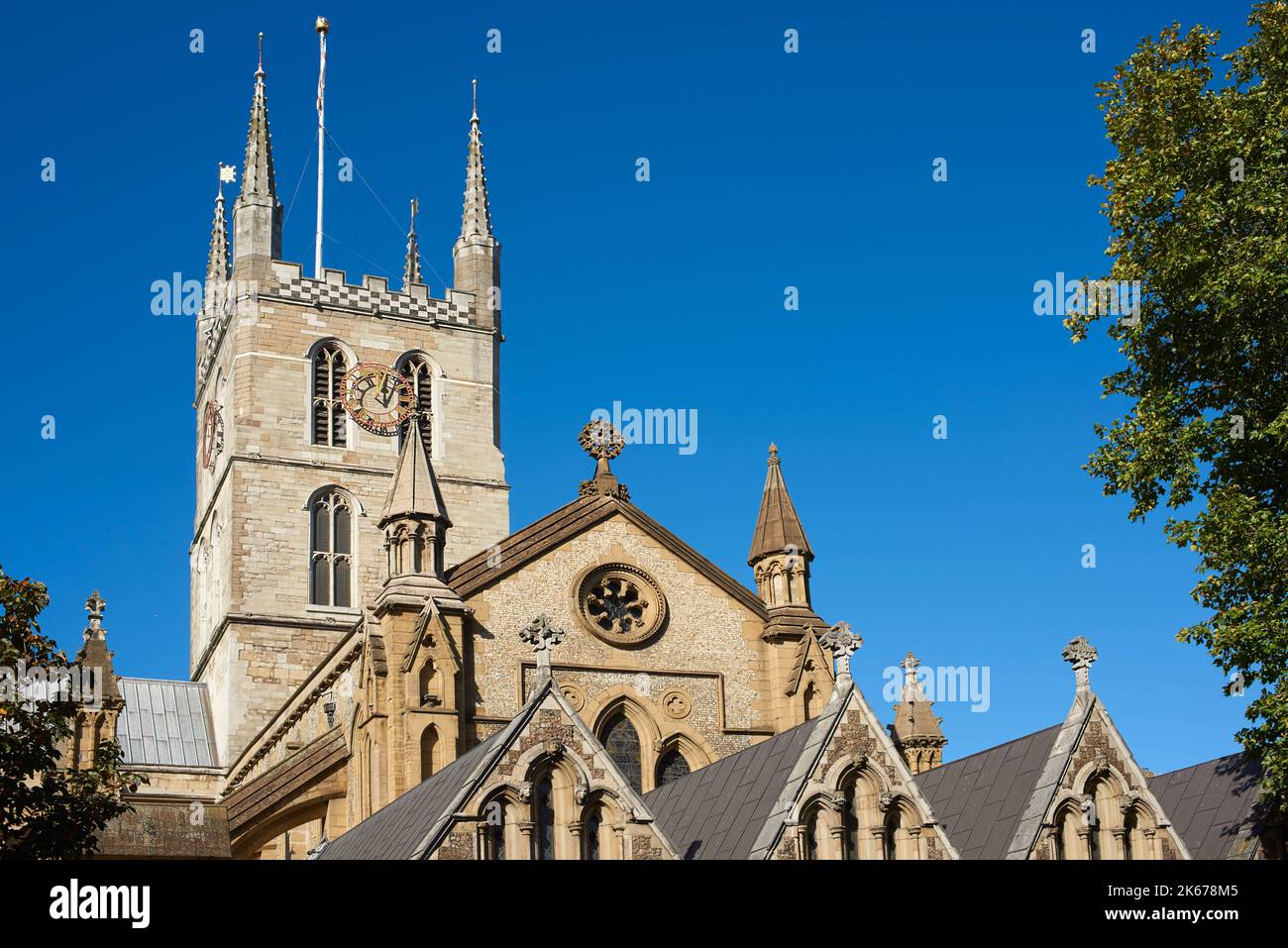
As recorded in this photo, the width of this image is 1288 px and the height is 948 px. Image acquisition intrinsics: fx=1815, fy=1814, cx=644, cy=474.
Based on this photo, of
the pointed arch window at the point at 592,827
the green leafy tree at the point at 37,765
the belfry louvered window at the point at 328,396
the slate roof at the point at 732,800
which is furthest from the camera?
the belfry louvered window at the point at 328,396

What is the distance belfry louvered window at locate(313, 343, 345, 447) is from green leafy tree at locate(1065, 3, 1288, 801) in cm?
3638

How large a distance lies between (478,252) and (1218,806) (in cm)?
3942

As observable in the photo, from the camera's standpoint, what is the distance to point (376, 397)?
2370 inches

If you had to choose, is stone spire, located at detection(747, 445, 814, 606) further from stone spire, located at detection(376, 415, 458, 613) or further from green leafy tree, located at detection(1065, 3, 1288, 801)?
green leafy tree, located at detection(1065, 3, 1288, 801)

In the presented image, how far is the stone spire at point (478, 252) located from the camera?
6359cm

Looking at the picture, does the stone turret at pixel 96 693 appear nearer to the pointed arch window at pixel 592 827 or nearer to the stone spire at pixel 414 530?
the stone spire at pixel 414 530

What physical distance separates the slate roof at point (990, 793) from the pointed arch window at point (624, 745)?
23.0 feet

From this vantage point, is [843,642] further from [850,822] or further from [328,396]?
[328,396]

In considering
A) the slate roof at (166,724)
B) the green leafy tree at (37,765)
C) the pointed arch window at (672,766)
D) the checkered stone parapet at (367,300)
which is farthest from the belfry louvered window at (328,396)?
the green leafy tree at (37,765)

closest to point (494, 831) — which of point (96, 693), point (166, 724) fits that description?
point (96, 693)

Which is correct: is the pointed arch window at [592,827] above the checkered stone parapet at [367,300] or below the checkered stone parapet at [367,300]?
below

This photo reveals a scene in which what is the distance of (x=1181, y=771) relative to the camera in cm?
3269
